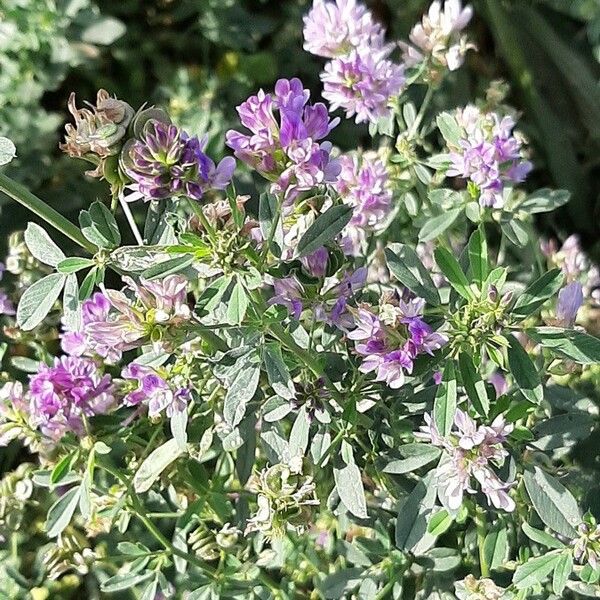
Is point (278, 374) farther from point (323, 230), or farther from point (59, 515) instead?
point (59, 515)

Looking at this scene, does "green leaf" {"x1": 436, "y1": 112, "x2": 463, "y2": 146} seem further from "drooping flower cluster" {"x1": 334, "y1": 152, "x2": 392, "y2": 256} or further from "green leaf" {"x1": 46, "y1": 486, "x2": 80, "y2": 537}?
"green leaf" {"x1": 46, "y1": 486, "x2": 80, "y2": 537}

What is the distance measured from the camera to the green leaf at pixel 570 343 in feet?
3.01

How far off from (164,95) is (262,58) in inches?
9.1


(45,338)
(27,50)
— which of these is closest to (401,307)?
(45,338)

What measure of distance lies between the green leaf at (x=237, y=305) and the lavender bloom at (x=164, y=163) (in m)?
0.10

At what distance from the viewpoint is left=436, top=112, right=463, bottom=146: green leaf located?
3.90 feet

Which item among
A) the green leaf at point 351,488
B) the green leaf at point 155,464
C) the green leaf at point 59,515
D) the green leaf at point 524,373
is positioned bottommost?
the green leaf at point 59,515

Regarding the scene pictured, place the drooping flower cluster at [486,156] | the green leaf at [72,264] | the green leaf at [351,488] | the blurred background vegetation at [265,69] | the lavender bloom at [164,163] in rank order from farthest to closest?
1. the blurred background vegetation at [265,69]
2. the drooping flower cluster at [486,156]
3. the green leaf at [351,488]
4. the green leaf at [72,264]
5. the lavender bloom at [164,163]

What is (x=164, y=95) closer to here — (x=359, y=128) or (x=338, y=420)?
(x=359, y=128)

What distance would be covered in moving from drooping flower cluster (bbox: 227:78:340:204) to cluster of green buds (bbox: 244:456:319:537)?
11.6 inches

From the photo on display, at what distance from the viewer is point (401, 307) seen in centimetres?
93

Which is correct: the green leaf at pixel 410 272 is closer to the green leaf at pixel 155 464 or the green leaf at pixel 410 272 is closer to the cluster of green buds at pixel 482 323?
the cluster of green buds at pixel 482 323

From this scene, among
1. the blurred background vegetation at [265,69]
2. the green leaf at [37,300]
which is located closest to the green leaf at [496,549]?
the green leaf at [37,300]

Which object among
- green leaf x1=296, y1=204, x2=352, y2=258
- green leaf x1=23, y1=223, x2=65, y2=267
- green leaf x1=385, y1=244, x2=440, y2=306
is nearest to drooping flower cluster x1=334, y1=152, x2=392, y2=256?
green leaf x1=385, y1=244, x2=440, y2=306
